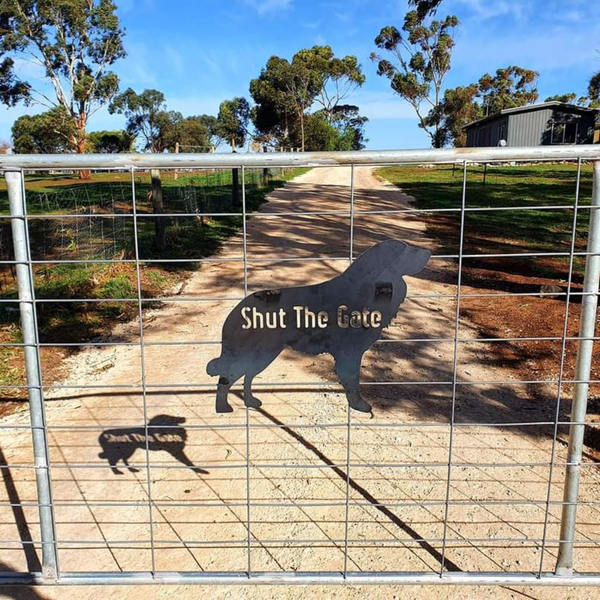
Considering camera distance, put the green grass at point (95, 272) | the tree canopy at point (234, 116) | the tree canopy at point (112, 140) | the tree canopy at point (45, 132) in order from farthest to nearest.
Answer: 1. the tree canopy at point (234, 116)
2. the tree canopy at point (112, 140)
3. the tree canopy at point (45, 132)
4. the green grass at point (95, 272)

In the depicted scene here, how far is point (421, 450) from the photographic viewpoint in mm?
3604

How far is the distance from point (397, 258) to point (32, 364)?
1509 millimetres

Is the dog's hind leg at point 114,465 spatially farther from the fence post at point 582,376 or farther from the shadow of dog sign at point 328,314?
the fence post at point 582,376

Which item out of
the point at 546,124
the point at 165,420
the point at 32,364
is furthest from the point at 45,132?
the point at 32,364

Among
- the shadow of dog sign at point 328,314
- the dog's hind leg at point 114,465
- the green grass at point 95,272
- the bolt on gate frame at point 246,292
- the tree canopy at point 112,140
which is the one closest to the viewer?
the bolt on gate frame at point 246,292

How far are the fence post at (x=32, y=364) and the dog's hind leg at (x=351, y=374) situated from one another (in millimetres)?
1205

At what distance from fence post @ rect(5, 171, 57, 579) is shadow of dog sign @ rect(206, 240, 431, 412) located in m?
0.70

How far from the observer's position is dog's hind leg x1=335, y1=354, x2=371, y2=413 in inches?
94.8

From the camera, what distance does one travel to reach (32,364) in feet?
7.67

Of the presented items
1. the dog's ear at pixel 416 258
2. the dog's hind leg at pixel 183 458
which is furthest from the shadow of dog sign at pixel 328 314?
the dog's hind leg at pixel 183 458

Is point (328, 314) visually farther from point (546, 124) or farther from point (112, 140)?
point (112, 140)

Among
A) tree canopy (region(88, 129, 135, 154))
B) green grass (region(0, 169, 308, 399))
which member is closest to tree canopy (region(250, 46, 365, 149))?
tree canopy (region(88, 129, 135, 154))

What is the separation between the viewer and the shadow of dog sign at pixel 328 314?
2307mm

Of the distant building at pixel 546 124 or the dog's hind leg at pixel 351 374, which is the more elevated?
the distant building at pixel 546 124
